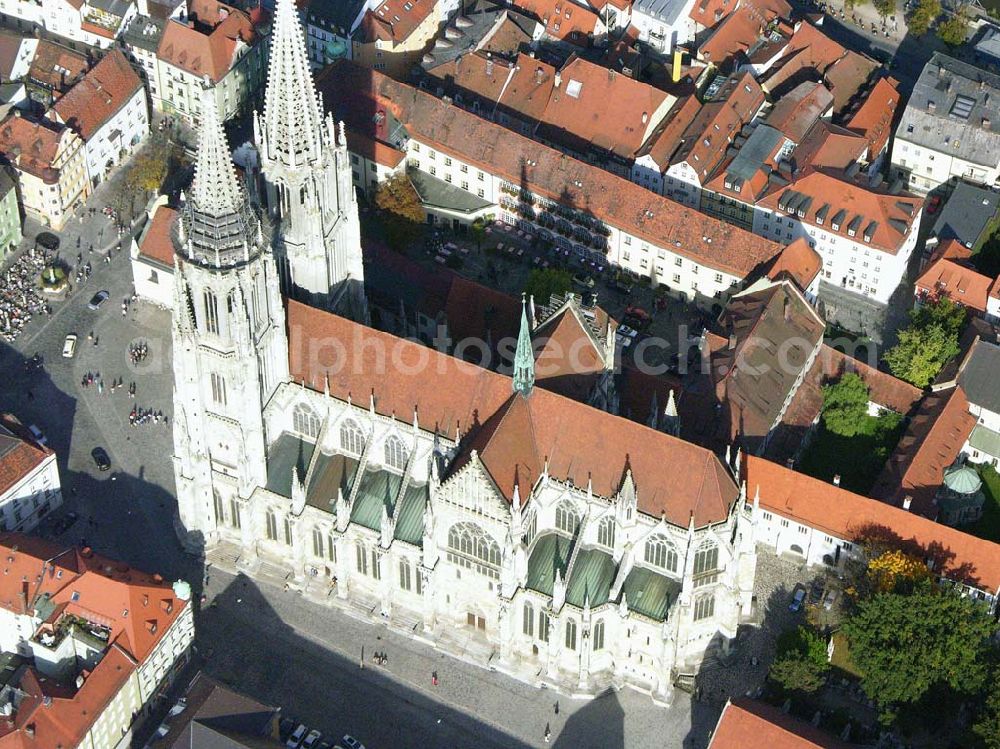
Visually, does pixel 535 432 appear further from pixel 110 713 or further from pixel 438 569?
pixel 110 713

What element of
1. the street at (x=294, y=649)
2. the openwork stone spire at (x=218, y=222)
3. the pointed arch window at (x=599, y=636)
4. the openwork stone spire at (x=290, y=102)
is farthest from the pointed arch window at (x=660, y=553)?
the openwork stone spire at (x=290, y=102)

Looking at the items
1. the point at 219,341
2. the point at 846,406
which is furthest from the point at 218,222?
the point at 846,406

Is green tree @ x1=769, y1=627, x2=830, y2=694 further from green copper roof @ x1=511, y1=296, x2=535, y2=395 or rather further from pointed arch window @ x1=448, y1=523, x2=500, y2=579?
green copper roof @ x1=511, y1=296, x2=535, y2=395

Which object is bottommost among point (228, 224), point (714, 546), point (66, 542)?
point (66, 542)

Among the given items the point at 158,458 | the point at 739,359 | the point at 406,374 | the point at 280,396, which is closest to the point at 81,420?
the point at 158,458

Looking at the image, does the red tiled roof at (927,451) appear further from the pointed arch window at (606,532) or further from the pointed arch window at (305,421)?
the pointed arch window at (305,421)

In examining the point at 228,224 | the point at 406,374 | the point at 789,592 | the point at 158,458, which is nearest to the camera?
the point at 228,224

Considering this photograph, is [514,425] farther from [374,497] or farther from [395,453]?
[374,497]
